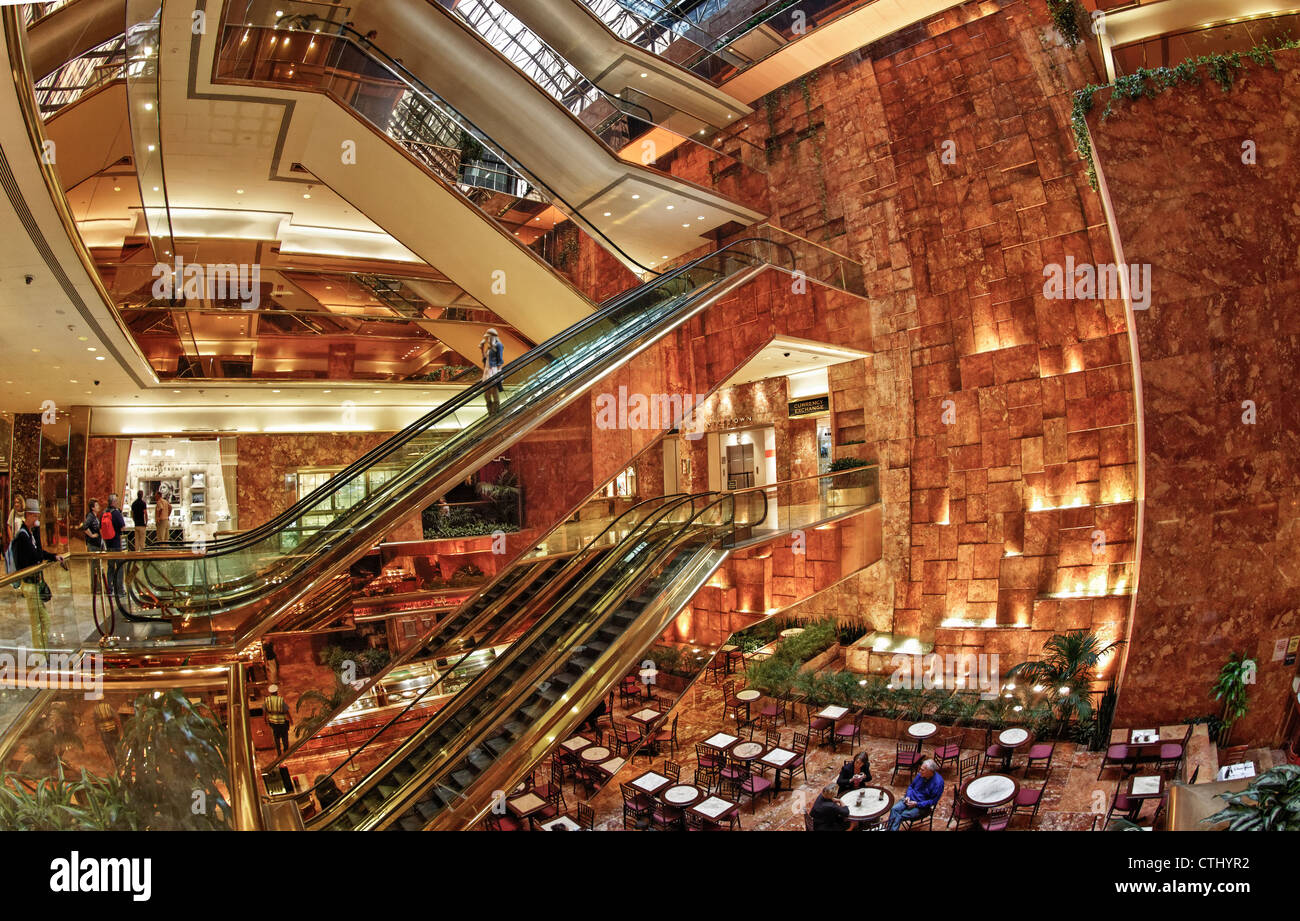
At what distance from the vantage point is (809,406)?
45.9ft

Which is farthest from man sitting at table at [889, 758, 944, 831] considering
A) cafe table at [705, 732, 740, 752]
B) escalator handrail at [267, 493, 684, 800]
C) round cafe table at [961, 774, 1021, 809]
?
escalator handrail at [267, 493, 684, 800]

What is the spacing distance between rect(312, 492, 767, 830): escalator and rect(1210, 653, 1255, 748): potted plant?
5.25m

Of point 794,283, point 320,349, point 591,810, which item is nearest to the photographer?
point 591,810

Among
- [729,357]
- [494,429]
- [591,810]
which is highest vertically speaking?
[729,357]

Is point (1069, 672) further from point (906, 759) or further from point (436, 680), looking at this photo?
point (436, 680)

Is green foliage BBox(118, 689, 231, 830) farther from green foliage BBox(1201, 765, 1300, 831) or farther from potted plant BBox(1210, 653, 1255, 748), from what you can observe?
potted plant BBox(1210, 653, 1255, 748)

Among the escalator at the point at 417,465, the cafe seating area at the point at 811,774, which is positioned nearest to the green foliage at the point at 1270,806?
the cafe seating area at the point at 811,774

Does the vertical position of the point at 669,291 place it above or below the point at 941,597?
above

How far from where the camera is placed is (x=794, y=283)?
501 inches

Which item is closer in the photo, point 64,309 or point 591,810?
point 591,810
